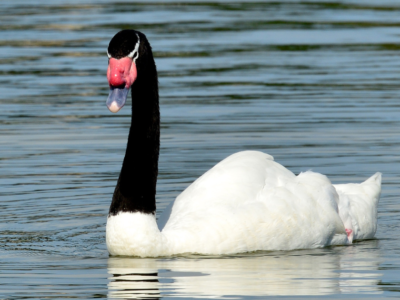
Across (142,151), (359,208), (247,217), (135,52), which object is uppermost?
(135,52)

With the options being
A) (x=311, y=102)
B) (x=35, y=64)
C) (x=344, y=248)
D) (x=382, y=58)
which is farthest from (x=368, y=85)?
(x=344, y=248)

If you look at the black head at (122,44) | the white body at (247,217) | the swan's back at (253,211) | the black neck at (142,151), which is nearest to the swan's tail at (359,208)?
the white body at (247,217)

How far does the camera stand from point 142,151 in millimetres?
9477

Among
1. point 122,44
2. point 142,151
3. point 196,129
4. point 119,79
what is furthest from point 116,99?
point 196,129

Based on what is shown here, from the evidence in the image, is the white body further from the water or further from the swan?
the water

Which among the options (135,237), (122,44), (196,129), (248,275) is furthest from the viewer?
(196,129)

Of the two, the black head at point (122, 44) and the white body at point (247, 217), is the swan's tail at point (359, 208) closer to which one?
the white body at point (247, 217)

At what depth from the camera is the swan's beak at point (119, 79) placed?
8.42 m

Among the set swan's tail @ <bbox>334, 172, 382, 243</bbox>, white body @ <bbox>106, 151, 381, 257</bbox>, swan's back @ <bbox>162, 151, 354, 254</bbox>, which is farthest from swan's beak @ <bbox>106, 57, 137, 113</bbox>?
swan's tail @ <bbox>334, 172, 382, 243</bbox>

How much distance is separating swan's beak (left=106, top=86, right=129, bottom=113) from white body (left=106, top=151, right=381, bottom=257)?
1172 millimetres

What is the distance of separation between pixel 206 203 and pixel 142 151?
2.36ft

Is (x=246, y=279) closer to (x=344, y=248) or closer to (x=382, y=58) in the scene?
(x=344, y=248)

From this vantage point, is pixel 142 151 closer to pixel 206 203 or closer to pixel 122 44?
pixel 206 203

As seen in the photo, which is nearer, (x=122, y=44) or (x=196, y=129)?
(x=122, y=44)
